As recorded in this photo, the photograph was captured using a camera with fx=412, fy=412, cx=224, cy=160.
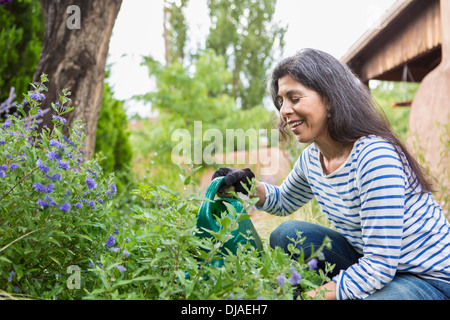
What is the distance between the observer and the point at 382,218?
139 centimetres

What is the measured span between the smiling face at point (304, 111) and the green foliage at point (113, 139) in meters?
2.81

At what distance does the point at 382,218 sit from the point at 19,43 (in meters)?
3.77

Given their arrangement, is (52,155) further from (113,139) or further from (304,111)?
(113,139)

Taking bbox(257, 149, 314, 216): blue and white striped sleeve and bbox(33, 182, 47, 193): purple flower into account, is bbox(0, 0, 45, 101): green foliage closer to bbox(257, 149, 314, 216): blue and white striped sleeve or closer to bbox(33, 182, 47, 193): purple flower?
bbox(257, 149, 314, 216): blue and white striped sleeve

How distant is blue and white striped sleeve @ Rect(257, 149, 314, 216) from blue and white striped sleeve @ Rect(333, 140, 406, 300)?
0.60 metres

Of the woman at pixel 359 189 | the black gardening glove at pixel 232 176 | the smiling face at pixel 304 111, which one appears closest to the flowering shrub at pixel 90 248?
the woman at pixel 359 189

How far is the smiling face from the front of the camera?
5.37 ft

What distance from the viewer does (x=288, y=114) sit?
1.66 m

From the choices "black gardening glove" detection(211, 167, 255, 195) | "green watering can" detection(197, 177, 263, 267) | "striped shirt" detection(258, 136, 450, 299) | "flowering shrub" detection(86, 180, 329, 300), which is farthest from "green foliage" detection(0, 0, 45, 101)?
"striped shirt" detection(258, 136, 450, 299)

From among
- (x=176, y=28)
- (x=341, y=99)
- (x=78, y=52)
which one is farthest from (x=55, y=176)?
(x=176, y=28)

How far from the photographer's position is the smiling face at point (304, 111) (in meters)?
1.64

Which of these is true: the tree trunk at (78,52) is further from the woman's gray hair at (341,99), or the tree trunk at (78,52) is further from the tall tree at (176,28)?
the tall tree at (176,28)
